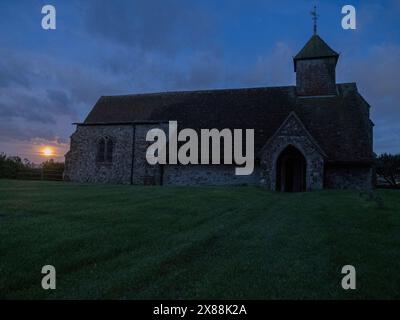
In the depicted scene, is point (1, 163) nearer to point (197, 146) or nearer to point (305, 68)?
point (197, 146)

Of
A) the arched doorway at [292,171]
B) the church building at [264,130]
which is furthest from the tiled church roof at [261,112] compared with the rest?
the arched doorway at [292,171]

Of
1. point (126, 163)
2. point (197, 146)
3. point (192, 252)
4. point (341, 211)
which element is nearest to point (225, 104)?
point (197, 146)

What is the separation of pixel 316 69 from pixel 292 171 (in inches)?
339

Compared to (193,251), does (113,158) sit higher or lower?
higher

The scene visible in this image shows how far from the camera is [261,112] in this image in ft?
83.1

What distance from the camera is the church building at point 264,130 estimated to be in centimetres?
2097

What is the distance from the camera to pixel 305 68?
2638 cm

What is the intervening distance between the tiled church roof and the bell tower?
0.71 m

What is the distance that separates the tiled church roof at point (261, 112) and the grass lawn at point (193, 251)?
11.4 m

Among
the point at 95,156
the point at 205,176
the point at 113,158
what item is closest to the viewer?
the point at 205,176

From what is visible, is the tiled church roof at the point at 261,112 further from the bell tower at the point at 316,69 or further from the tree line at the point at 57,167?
the tree line at the point at 57,167

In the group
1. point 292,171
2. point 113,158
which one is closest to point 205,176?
point 292,171

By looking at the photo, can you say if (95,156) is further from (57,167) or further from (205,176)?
(205,176)
